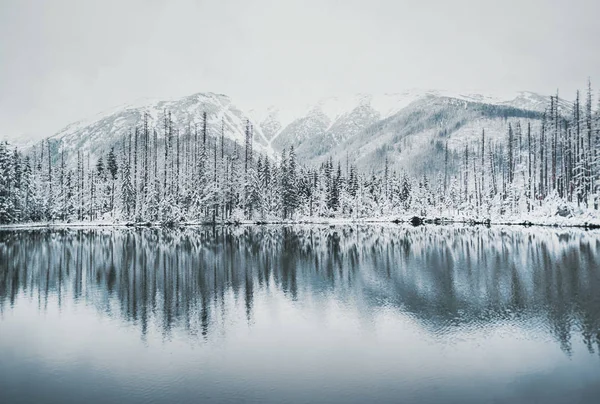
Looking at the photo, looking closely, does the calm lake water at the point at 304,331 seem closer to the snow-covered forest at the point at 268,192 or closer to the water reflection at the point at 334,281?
the water reflection at the point at 334,281

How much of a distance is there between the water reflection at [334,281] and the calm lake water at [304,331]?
16 centimetres

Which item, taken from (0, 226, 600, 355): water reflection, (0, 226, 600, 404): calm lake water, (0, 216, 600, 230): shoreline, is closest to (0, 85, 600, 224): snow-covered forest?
(0, 216, 600, 230): shoreline

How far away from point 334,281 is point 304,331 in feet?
42.1

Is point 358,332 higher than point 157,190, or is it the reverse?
point 157,190

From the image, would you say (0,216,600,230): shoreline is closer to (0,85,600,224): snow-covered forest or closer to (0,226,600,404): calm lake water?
(0,85,600,224): snow-covered forest

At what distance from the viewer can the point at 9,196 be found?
98562mm

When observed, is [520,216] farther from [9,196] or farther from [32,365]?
[9,196]

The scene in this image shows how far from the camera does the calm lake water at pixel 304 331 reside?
49.3 ft

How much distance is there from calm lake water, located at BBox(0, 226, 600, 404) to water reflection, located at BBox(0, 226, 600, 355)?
159 millimetres

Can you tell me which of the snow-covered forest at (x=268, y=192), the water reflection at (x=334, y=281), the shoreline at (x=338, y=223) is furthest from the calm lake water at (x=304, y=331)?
the snow-covered forest at (x=268, y=192)

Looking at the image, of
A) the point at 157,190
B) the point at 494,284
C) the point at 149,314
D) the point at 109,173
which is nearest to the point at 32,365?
the point at 149,314

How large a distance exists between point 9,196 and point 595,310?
351ft

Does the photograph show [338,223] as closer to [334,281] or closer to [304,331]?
[334,281]

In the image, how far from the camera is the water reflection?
2331 cm
